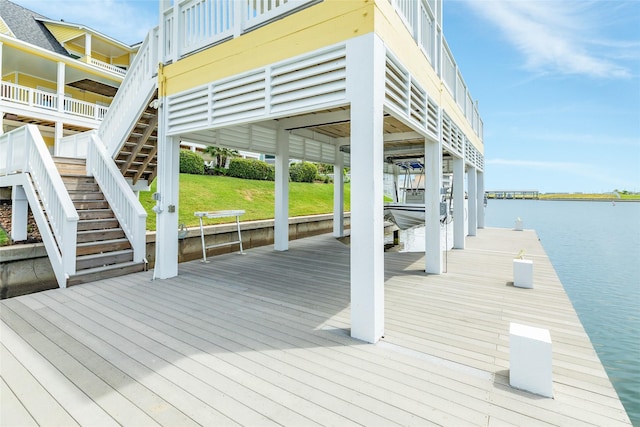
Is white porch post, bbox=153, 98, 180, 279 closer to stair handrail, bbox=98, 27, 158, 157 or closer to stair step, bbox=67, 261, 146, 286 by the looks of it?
stair step, bbox=67, 261, 146, 286

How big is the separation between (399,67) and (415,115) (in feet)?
3.24

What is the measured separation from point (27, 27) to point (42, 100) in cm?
529

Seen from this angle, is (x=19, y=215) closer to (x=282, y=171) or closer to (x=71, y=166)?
(x=71, y=166)

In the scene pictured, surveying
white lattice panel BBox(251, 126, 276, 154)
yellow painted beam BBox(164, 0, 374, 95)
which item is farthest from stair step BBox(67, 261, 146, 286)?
white lattice panel BBox(251, 126, 276, 154)

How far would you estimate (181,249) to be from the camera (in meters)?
7.11

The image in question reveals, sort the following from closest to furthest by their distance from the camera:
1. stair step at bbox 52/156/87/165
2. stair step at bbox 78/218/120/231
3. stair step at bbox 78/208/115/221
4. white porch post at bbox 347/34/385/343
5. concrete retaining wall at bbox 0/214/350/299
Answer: white porch post at bbox 347/34/385/343
concrete retaining wall at bbox 0/214/350/299
stair step at bbox 78/218/120/231
stair step at bbox 78/208/115/221
stair step at bbox 52/156/87/165

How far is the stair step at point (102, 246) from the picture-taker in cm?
532

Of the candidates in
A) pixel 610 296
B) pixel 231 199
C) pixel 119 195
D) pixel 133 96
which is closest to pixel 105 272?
pixel 119 195

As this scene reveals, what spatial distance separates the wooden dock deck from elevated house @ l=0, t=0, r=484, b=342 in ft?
1.90

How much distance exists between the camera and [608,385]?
89.0 inches

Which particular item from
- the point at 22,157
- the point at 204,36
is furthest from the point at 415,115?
the point at 22,157

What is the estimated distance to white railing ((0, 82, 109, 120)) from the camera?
1213cm

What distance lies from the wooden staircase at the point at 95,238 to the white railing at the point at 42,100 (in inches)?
338

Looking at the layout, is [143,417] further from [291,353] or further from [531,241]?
[531,241]
